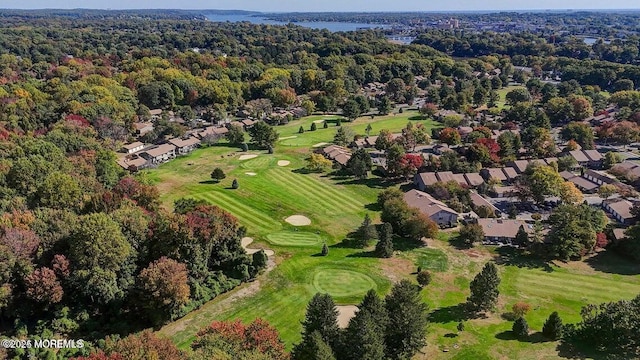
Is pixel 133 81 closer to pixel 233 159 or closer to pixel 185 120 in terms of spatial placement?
pixel 185 120

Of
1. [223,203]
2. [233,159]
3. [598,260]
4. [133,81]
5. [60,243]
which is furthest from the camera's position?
[133,81]

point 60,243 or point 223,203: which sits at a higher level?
point 60,243

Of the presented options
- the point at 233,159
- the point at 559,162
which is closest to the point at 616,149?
the point at 559,162

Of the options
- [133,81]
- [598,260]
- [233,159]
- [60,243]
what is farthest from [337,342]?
[133,81]

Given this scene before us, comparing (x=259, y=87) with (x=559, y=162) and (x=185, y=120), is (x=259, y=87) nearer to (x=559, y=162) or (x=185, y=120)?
(x=185, y=120)

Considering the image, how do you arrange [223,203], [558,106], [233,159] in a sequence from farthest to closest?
1. [558,106]
2. [233,159]
3. [223,203]

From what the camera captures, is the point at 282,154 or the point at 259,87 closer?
the point at 282,154

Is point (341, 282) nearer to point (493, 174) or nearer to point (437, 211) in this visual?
point (437, 211)
